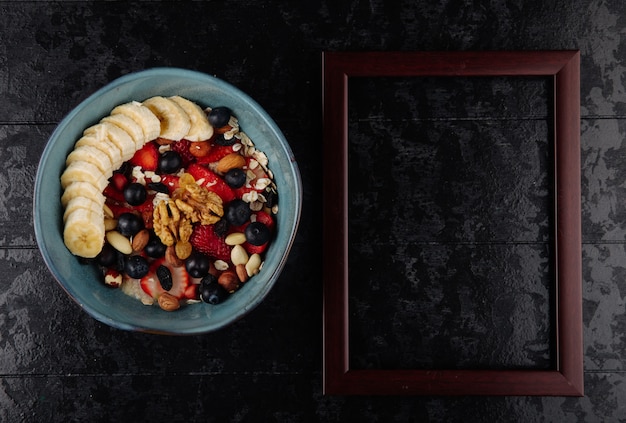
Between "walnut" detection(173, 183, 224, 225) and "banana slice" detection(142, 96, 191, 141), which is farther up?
"banana slice" detection(142, 96, 191, 141)

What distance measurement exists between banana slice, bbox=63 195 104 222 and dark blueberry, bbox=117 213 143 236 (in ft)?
0.14

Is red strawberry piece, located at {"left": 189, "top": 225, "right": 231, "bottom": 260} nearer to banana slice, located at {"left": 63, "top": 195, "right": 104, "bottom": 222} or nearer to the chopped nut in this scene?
the chopped nut

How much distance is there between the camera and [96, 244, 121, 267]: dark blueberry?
3.43ft

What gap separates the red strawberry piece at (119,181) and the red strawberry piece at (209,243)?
152 mm

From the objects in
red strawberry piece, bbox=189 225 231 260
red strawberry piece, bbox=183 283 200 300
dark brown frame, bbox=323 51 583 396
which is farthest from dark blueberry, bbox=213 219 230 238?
dark brown frame, bbox=323 51 583 396

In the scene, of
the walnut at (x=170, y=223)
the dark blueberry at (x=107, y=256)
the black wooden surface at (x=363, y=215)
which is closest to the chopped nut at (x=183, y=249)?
the walnut at (x=170, y=223)

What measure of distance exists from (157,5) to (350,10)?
40 centimetres

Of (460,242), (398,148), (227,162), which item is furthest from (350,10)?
(460,242)

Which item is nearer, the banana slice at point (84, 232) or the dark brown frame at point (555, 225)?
the banana slice at point (84, 232)

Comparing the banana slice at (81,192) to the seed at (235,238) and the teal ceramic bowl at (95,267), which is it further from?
the seed at (235,238)

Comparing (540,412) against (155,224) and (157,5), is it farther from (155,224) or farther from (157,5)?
(157,5)

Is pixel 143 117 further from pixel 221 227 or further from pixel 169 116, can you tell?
pixel 221 227

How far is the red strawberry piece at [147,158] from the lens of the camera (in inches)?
41.3

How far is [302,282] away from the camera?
1177 mm
